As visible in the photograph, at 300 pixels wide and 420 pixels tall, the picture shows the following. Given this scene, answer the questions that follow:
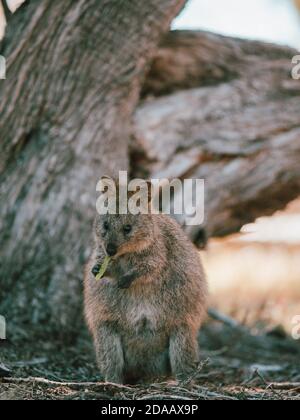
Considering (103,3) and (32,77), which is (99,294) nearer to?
(32,77)

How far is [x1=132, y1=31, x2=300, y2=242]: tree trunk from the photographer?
26.0ft

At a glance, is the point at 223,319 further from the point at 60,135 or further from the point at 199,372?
the point at 60,135

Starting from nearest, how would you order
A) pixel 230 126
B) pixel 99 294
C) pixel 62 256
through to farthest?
pixel 99 294, pixel 62 256, pixel 230 126

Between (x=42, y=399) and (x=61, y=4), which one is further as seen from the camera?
(x=61, y=4)

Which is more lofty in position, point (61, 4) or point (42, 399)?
point (61, 4)

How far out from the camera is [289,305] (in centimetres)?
1011

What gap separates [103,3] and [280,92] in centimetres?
227

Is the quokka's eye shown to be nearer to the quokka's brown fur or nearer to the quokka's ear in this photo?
the quokka's brown fur

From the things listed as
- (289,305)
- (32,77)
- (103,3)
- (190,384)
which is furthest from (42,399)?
(289,305)

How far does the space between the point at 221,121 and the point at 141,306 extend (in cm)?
276

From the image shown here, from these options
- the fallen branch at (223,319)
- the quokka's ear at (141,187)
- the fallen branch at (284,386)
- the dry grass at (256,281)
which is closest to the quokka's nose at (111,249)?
the quokka's ear at (141,187)

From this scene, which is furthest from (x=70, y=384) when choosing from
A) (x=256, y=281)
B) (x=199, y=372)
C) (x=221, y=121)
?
(x=256, y=281)

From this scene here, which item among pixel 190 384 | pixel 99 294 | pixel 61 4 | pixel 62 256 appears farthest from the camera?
pixel 62 256

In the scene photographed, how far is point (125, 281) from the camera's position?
5871 millimetres
